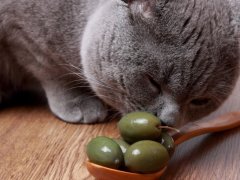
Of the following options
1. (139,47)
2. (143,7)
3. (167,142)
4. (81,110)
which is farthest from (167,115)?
(81,110)

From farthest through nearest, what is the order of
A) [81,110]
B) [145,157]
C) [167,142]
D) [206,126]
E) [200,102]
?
[81,110] < [206,126] < [200,102] < [167,142] < [145,157]

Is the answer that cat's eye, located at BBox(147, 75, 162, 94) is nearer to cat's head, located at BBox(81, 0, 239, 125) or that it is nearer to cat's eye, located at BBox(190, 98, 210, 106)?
cat's head, located at BBox(81, 0, 239, 125)

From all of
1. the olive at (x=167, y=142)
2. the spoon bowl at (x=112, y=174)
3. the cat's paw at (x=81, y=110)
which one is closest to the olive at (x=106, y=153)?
the spoon bowl at (x=112, y=174)

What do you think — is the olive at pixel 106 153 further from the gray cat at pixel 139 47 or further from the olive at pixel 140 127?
the gray cat at pixel 139 47

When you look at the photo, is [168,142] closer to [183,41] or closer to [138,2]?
[183,41]

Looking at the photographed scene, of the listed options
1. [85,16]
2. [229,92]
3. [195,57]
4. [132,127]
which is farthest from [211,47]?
[85,16]

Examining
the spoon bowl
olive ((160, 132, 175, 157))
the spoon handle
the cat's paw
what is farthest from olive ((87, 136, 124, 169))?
the cat's paw

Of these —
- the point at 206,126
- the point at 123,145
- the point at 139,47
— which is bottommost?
the point at 206,126

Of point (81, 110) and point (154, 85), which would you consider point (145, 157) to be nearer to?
point (154, 85)
